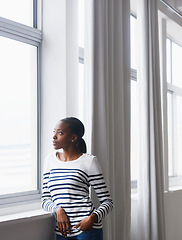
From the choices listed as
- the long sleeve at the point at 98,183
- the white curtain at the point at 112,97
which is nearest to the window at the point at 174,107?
the white curtain at the point at 112,97

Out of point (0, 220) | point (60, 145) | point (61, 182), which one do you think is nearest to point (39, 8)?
point (60, 145)

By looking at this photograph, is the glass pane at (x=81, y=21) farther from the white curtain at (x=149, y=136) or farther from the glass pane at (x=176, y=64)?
the glass pane at (x=176, y=64)

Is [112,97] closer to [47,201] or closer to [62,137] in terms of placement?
[62,137]

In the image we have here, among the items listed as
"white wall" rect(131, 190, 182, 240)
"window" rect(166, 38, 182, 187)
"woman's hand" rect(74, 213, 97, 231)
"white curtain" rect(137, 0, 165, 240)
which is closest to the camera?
"woman's hand" rect(74, 213, 97, 231)

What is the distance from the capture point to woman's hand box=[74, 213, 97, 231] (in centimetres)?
211

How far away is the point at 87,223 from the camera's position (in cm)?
211

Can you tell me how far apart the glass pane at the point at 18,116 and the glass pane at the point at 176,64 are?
2787mm

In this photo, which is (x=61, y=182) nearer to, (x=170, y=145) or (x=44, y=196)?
(x=44, y=196)

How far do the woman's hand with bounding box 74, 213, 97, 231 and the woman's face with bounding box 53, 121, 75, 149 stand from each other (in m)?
0.41

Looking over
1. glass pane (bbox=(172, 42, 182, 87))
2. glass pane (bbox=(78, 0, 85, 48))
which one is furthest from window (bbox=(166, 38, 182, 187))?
glass pane (bbox=(78, 0, 85, 48))

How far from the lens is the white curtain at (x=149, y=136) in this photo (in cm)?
333

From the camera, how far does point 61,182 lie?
87.0 inches

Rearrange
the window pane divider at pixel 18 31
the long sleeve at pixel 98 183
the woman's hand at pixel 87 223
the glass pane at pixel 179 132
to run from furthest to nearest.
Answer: the glass pane at pixel 179 132, the window pane divider at pixel 18 31, the long sleeve at pixel 98 183, the woman's hand at pixel 87 223

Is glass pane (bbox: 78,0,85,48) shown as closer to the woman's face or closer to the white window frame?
the woman's face
